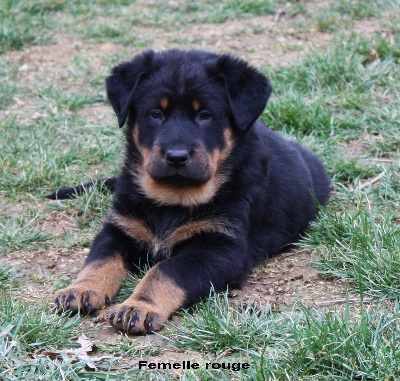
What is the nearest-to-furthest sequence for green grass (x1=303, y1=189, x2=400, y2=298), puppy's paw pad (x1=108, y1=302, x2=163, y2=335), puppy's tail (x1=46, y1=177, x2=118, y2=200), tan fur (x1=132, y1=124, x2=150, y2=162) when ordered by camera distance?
puppy's paw pad (x1=108, y1=302, x2=163, y2=335)
green grass (x1=303, y1=189, x2=400, y2=298)
tan fur (x1=132, y1=124, x2=150, y2=162)
puppy's tail (x1=46, y1=177, x2=118, y2=200)

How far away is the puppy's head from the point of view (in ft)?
11.8

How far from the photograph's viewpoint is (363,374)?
2623mm

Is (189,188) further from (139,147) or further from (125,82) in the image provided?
(125,82)

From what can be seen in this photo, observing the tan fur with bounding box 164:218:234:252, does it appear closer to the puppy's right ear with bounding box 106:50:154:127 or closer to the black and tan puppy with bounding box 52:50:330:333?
the black and tan puppy with bounding box 52:50:330:333

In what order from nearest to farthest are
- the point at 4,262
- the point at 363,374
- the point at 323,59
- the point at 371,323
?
the point at 363,374, the point at 371,323, the point at 4,262, the point at 323,59

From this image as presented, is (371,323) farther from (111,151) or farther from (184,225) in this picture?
(111,151)

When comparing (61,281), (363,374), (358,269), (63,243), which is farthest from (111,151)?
(363,374)

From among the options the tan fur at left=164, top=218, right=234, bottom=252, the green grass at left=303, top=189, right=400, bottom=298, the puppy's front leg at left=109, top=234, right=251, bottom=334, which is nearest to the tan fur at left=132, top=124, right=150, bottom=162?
the tan fur at left=164, top=218, right=234, bottom=252

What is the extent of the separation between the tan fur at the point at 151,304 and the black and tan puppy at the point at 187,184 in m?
0.01

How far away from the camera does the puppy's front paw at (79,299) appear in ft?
10.9

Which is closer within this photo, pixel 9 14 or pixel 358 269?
pixel 358 269

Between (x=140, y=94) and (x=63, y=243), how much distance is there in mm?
1019

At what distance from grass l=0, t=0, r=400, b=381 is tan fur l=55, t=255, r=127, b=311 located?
8 centimetres

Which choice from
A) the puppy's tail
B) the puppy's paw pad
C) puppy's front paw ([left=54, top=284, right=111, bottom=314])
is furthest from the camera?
the puppy's tail
